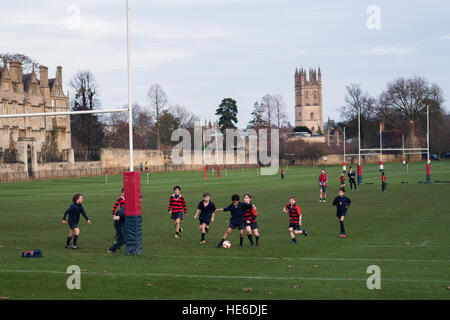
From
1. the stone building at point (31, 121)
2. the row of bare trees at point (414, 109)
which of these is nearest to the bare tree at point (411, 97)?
the row of bare trees at point (414, 109)

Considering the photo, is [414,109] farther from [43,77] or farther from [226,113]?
[43,77]

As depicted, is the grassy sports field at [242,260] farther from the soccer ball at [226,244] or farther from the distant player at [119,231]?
the distant player at [119,231]

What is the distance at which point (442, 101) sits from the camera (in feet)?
377

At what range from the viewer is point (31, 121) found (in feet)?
251

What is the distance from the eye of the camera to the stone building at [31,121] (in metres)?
65.1

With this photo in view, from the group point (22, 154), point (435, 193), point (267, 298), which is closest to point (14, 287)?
point (267, 298)

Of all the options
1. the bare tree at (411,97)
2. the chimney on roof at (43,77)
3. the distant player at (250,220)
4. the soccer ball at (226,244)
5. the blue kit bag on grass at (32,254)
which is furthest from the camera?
the bare tree at (411,97)

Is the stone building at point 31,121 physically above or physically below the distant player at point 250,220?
above

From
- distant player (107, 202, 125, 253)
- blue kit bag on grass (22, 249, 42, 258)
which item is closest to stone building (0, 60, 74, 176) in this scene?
distant player (107, 202, 125, 253)

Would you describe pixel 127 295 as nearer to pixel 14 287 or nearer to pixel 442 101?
pixel 14 287

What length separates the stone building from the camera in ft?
213

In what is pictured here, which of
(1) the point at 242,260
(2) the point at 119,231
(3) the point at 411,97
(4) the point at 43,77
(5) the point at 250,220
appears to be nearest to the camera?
(1) the point at 242,260

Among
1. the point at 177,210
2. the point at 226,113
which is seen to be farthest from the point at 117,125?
the point at 177,210
